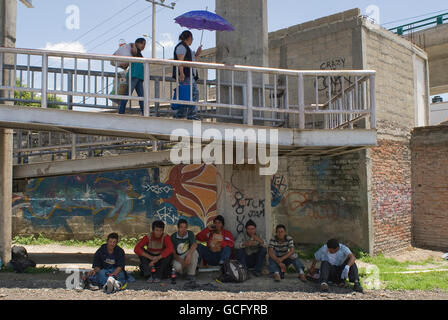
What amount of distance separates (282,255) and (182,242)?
1843 mm

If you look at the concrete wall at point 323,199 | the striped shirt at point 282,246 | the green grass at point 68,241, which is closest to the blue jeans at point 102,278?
the striped shirt at point 282,246

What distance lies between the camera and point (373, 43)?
10398 mm

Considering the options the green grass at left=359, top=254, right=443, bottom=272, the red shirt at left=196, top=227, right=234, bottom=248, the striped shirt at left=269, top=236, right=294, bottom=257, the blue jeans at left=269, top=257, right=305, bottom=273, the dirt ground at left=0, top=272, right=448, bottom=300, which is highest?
the red shirt at left=196, top=227, right=234, bottom=248

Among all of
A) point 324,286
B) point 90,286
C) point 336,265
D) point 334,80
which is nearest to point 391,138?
point 334,80

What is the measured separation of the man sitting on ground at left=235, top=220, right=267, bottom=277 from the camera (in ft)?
23.1

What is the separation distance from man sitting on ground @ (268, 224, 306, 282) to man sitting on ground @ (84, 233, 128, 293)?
2.60m

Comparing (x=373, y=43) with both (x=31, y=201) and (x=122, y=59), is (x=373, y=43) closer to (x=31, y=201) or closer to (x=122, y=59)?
(x=122, y=59)

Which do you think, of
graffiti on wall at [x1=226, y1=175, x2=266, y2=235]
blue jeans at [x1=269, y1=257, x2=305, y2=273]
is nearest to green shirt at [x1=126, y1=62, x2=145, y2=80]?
graffiti on wall at [x1=226, y1=175, x2=266, y2=235]

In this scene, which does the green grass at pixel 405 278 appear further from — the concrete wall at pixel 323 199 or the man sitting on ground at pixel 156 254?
the man sitting on ground at pixel 156 254

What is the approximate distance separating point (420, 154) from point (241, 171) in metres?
6.62

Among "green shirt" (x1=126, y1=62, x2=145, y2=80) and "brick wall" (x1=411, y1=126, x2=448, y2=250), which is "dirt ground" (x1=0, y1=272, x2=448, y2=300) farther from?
"brick wall" (x1=411, y1=126, x2=448, y2=250)

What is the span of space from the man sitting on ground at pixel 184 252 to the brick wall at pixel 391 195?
534 centimetres

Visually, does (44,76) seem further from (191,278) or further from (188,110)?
(191,278)

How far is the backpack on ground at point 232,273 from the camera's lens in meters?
6.55
